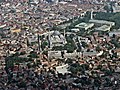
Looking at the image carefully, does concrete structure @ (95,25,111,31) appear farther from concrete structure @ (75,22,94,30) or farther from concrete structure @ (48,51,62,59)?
concrete structure @ (48,51,62,59)

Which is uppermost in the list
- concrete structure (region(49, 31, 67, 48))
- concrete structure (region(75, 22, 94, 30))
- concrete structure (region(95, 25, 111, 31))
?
concrete structure (region(49, 31, 67, 48))

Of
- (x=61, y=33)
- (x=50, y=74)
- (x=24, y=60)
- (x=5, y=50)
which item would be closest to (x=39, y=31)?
(x=61, y=33)

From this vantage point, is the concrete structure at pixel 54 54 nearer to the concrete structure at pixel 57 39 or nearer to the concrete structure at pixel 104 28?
the concrete structure at pixel 57 39

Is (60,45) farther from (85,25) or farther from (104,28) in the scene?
(85,25)

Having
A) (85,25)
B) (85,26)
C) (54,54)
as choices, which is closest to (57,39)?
(54,54)

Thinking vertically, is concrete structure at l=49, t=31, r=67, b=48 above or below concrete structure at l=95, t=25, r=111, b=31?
above

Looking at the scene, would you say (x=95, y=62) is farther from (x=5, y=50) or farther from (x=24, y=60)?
(x=5, y=50)

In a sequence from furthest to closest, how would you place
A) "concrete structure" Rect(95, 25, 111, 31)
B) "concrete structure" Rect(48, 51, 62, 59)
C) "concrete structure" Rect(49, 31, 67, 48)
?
"concrete structure" Rect(95, 25, 111, 31), "concrete structure" Rect(49, 31, 67, 48), "concrete structure" Rect(48, 51, 62, 59)

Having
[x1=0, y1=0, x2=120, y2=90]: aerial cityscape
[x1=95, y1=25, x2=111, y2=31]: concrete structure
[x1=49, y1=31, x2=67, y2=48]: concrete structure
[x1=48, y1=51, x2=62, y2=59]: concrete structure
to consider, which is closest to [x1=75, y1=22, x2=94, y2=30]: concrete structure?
[x1=0, y1=0, x2=120, y2=90]: aerial cityscape

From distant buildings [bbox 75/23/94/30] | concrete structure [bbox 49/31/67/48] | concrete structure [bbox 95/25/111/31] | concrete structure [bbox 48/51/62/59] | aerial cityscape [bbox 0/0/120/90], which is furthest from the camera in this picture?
distant buildings [bbox 75/23/94/30]
